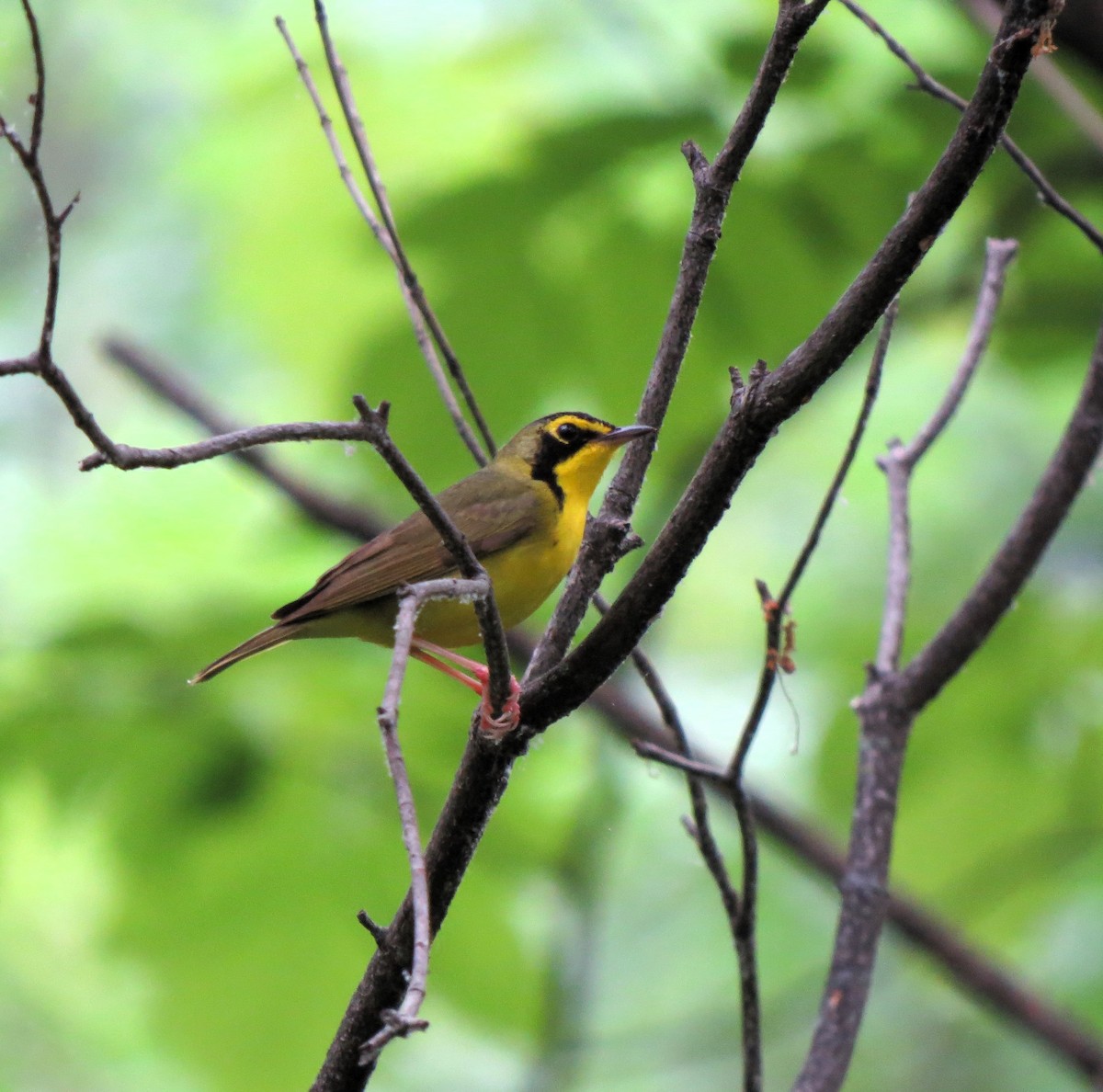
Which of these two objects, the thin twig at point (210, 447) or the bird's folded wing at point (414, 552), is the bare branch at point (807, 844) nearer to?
the bird's folded wing at point (414, 552)

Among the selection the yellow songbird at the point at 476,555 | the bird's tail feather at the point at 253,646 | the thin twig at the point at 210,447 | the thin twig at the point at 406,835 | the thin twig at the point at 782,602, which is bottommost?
the thin twig at the point at 406,835

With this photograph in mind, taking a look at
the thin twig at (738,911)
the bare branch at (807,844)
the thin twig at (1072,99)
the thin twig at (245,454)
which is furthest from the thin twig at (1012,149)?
the thin twig at (245,454)

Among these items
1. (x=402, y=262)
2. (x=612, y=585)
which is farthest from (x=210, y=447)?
(x=612, y=585)

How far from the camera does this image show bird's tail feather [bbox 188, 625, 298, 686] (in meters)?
4.42

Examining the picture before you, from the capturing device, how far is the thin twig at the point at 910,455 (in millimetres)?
3986

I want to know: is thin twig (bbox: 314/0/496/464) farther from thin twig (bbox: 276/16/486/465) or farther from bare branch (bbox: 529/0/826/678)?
bare branch (bbox: 529/0/826/678)

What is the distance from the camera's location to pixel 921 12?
7.00 metres

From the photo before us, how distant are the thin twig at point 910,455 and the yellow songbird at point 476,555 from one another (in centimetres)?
83

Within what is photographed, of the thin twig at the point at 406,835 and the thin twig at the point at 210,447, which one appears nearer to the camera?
the thin twig at the point at 406,835

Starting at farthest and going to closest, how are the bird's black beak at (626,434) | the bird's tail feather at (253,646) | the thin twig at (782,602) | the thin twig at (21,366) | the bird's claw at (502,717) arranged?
the bird's tail feather at (253,646) → the thin twig at (782,602) → the bird's black beak at (626,434) → the bird's claw at (502,717) → the thin twig at (21,366)

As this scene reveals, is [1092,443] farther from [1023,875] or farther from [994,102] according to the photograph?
[1023,875]

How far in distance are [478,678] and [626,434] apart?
927 mm

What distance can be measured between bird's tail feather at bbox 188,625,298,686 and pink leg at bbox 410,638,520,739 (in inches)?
16.7

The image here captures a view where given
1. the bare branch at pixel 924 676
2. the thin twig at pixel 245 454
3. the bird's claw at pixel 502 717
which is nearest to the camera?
the bird's claw at pixel 502 717
